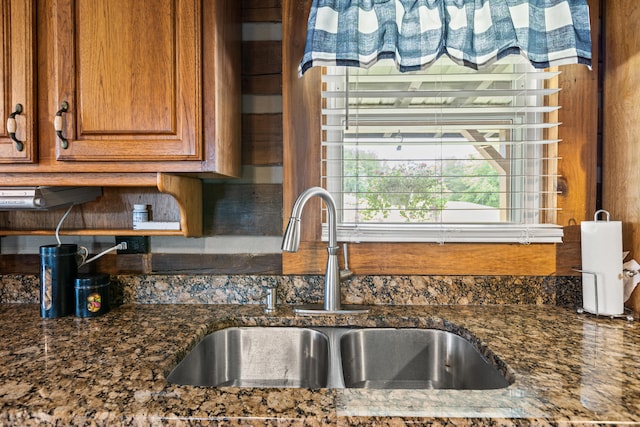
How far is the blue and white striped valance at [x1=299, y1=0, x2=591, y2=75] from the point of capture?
1.26 meters

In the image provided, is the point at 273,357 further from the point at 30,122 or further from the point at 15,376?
the point at 30,122

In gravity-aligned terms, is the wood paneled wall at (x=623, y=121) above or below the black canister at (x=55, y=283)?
above

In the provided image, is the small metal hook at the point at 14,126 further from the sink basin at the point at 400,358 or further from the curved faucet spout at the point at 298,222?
the sink basin at the point at 400,358

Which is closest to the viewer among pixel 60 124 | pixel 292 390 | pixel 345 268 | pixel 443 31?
pixel 292 390

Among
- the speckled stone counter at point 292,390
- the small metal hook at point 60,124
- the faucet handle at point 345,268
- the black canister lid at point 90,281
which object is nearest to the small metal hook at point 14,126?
the small metal hook at point 60,124

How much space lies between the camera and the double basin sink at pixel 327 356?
1.25 meters

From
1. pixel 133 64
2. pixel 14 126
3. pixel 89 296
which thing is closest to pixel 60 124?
pixel 14 126

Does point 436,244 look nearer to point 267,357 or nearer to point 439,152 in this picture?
point 439,152

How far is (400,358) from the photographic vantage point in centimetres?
129

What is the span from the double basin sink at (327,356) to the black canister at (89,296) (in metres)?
0.39

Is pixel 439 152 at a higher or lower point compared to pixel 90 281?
higher

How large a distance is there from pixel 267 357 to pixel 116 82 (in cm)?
93

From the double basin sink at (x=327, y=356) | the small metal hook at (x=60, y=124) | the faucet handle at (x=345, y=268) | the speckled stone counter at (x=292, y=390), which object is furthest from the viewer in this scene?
the faucet handle at (x=345, y=268)

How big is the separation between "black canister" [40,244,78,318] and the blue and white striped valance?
98cm
